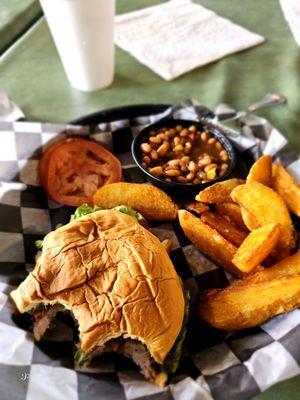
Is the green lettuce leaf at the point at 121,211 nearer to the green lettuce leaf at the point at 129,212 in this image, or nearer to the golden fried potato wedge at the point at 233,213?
the green lettuce leaf at the point at 129,212

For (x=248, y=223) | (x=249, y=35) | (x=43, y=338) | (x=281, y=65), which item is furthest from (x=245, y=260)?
(x=249, y=35)

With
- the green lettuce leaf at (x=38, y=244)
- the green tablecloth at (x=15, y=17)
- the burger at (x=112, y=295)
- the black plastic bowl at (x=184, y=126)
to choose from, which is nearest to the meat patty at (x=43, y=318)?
the burger at (x=112, y=295)

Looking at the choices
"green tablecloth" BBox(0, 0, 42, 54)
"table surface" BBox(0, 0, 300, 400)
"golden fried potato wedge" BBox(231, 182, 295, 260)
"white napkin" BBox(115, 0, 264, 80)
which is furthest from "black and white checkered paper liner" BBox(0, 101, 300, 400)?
"green tablecloth" BBox(0, 0, 42, 54)

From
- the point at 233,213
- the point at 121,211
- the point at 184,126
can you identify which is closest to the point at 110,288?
the point at 121,211

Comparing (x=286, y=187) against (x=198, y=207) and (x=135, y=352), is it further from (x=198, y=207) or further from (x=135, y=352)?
(x=135, y=352)

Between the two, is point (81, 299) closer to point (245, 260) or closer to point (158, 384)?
point (158, 384)

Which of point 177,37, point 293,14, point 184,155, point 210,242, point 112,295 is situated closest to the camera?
point 112,295
